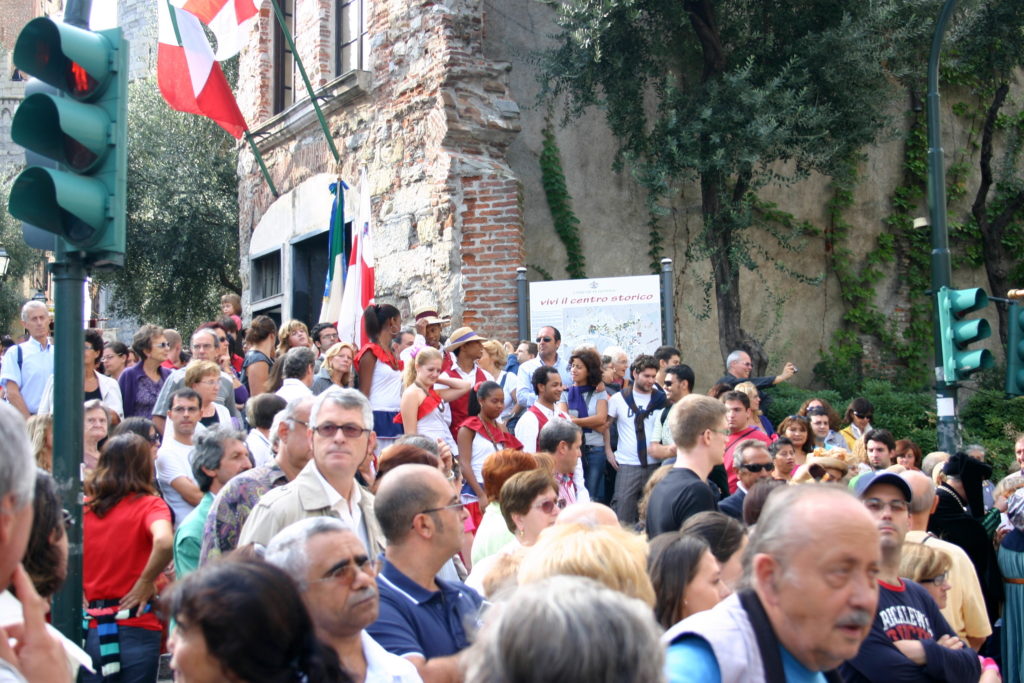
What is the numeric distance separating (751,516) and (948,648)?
1154mm

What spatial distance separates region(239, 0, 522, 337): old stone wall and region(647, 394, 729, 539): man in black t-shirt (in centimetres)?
752

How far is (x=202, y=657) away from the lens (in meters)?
2.28

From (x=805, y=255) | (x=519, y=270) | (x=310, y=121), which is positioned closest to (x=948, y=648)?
(x=519, y=270)

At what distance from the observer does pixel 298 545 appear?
9.93 feet

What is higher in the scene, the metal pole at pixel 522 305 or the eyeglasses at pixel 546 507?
the metal pole at pixel 522 305

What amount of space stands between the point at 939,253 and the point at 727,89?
3.85 m

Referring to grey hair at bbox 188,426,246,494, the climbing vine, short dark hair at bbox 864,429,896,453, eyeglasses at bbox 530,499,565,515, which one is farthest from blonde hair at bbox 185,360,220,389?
the climbing vine

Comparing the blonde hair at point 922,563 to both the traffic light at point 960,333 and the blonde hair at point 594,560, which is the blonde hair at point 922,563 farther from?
the traffic light at point 960,333

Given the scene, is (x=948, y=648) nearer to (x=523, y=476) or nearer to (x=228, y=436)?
(x=523, y=476)

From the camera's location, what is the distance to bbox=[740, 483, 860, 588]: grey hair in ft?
9.27

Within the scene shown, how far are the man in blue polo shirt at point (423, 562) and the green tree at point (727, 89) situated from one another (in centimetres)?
1004

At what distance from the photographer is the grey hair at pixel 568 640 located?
189cm

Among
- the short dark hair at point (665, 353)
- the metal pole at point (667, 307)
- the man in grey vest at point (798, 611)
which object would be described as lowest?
the man in grey vest at point (798, 611)

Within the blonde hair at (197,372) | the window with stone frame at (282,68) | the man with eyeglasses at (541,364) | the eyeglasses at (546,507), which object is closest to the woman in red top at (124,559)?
the eyeglasses at (546,507)
